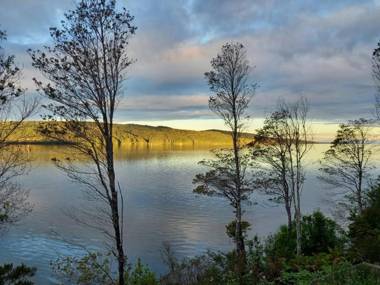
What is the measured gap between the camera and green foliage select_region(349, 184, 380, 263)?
9461mm

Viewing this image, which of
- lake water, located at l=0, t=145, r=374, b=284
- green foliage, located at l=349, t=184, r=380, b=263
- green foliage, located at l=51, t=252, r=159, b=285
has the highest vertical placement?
green foliage, located at l=349, t=184, r=380, b=263

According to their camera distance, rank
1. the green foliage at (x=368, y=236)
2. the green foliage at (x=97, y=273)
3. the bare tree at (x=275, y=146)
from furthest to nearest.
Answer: the bare tree at (x=275, y=146) < the green foliage at (x=97, y=273) < the green foliage at (x=368, y=236)

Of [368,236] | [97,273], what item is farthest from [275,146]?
[368,236]

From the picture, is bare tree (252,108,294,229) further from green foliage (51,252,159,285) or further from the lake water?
green foliage (51,252,159,285)

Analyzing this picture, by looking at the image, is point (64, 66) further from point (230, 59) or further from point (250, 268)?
point (230, 59)

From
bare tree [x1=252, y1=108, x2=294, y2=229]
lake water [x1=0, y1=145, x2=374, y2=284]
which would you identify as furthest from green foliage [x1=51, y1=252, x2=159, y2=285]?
bare tree [x1=252, y1=108, x2=294, y2=229]

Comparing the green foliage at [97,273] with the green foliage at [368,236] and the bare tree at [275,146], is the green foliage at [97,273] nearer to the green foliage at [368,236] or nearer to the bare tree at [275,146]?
the green foliage at [368,236]

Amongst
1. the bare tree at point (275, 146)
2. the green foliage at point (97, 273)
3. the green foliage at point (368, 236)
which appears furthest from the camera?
the bare tree at point (275, 146)

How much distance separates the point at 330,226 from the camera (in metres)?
23.9

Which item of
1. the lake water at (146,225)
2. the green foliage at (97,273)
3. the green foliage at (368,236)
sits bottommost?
the lake water at (146,225)

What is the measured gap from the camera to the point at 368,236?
10664 mm

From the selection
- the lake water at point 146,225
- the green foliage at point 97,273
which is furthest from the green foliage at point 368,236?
the lake water at point 146,225

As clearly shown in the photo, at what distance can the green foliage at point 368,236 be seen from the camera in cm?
946

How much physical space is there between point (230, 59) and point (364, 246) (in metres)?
16.7
